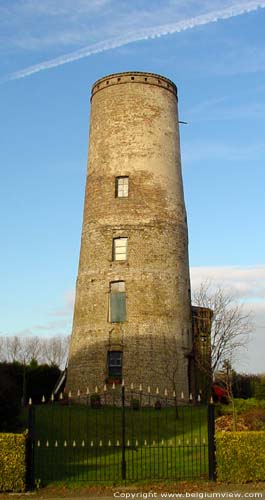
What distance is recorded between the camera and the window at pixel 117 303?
94.2 feet

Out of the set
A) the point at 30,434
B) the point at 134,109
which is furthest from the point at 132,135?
the point at 30,434

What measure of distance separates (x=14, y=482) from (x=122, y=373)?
597 inches

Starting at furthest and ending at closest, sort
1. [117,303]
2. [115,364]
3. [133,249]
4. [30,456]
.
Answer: [133,249]
[117,303]
[115,364]
[30,456]

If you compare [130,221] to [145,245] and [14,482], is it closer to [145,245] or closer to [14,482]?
[145,245]

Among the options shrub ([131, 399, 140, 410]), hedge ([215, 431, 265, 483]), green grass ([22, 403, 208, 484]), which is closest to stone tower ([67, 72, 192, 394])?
shrub ([131, 399, 140, 410])

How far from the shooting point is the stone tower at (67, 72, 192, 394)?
93.1ft

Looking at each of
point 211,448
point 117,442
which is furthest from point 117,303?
point 211,448

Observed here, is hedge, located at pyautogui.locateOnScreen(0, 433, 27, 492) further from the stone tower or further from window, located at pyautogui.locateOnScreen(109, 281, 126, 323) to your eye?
window, located at pyautogui.locateOnScreen(109, 281, 126, 323)

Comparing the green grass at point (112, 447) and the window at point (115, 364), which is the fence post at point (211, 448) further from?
the window at point (115, 364)

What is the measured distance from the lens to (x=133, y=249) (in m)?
29.3

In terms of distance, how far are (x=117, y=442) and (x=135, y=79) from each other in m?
19.6

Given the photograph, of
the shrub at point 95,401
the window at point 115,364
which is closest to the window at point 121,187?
the window at point 115,364

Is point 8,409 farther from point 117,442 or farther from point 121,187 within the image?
point 121,187

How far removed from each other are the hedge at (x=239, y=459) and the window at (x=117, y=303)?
15203mm
